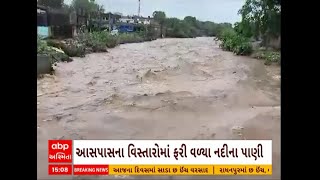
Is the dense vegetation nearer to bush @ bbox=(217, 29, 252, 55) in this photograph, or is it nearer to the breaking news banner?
bush @ bbox=(217, 29, 252, 55)

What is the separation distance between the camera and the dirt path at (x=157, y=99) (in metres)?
3.46

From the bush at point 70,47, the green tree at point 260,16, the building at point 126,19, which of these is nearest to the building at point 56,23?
the bush at point 70,47

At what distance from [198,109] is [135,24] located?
1.04 m

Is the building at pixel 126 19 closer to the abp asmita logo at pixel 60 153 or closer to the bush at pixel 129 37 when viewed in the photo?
the bush at pixel 129 37

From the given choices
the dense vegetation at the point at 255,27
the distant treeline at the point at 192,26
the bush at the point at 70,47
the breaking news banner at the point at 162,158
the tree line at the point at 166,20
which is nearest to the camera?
the breaking news banner at the point at 162,158

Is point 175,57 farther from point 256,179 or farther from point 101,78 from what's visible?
point 256,179

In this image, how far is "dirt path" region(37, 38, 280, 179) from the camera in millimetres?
3455

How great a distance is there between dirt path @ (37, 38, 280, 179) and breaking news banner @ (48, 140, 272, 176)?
0.41 feet

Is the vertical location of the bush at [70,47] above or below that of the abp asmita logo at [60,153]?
above
